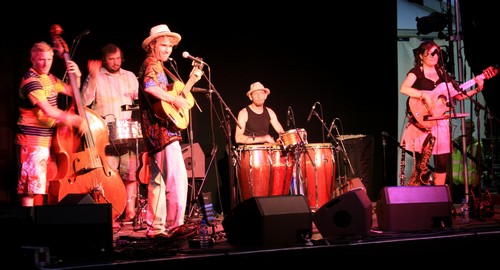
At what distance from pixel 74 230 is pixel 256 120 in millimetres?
4812

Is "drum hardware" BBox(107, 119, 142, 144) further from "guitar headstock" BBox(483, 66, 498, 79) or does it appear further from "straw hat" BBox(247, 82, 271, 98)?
"guitar headstock" BBox(483, 66, 498, 79)

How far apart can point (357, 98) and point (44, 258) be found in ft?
23.2

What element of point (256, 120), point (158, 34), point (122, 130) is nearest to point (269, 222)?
point (158, 34)

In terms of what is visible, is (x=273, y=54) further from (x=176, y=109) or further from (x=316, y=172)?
(x=176, y=109)

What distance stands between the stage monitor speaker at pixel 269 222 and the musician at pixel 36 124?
2265 millimetres

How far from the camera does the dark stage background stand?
8281mm

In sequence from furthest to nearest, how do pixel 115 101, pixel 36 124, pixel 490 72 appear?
A: pixel 490 72
pixel 115 101
pixel 36 124

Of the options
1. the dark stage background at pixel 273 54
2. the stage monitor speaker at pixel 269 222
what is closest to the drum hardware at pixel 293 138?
the dark stage background at pixel 273 54

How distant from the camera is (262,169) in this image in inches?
335

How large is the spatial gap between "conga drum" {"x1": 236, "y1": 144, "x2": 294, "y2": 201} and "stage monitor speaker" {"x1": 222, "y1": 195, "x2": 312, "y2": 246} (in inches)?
138

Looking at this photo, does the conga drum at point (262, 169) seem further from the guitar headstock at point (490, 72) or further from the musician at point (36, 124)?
the musician at point (36, 124)

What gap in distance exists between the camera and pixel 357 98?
10.2 meters

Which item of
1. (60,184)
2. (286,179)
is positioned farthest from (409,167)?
(60,184)

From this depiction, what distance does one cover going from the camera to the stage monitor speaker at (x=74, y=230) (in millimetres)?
4406
